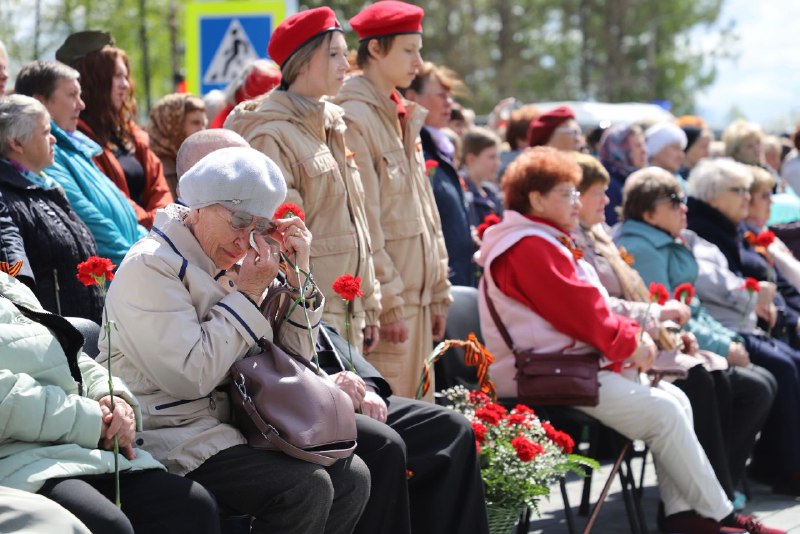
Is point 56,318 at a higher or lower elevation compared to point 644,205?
higher

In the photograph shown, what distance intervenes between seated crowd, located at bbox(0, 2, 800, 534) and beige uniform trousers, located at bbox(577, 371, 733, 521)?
0.01 m

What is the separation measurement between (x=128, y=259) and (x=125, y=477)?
669mm

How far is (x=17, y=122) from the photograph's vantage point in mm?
4785

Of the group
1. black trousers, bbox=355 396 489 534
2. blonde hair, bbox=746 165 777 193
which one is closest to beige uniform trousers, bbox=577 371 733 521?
black trousers, bbox=355 396 489 534

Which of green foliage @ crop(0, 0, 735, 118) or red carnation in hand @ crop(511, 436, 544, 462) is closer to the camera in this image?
red carnation in hand @ crop(511, 436, 544, 462)

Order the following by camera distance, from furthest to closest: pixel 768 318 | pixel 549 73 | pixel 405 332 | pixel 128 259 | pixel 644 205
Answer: pixel 549 73 < pixel 768 318 < pixel 644 205 < pixel 405 332 < pixel 128 259

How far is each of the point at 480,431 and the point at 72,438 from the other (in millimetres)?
1956

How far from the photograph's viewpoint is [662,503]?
609 cm

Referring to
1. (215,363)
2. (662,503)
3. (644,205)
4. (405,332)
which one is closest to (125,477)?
(215,363)

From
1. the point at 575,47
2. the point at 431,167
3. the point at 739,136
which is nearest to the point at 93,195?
the point at 431,167

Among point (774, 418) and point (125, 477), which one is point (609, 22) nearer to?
point (774, 418)

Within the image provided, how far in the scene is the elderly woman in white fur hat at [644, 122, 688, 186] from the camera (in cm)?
948

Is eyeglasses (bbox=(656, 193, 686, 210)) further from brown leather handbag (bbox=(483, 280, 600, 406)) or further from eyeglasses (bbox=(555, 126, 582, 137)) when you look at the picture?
eyeglasses (bbox=(555, 126, 582, 137))

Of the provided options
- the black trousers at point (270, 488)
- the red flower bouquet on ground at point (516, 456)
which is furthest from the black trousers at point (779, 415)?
the black trousers at point (270, 488)
